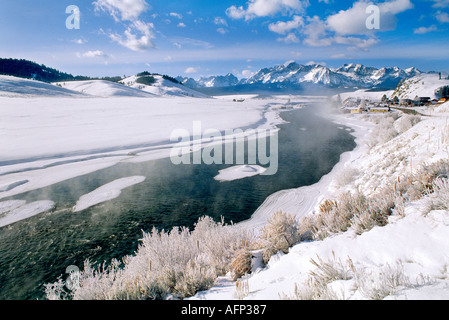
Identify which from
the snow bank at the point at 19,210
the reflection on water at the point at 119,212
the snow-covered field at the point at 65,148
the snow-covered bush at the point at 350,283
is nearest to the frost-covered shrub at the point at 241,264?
the snow-covered bush at the point at 350,283

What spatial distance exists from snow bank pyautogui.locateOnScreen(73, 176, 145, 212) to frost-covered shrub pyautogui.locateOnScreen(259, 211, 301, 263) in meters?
8.09

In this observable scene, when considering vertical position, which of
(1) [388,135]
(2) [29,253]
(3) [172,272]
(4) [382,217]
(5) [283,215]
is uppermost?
(1) [388,135]

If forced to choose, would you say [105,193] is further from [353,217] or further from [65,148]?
[353,217]

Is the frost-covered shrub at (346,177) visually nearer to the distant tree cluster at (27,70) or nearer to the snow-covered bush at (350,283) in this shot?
the snow-covered bush at (350,283)

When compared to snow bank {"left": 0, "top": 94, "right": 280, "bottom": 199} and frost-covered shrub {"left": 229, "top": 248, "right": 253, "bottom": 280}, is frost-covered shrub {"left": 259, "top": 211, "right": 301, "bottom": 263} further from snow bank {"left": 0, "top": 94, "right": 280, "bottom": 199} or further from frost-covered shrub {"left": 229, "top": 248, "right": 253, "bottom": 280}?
snow bank {"left": 0, "top": 94, "right": 280, "bottom": 199}

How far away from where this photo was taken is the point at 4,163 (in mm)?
12891

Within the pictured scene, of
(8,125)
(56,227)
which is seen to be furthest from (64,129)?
(56,227)

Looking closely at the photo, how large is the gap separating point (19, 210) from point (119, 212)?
394 centimetres

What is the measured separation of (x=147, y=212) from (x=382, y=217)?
7934 mm

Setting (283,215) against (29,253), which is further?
(29,253)

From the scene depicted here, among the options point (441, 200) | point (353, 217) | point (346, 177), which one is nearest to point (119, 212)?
point (353, 217)

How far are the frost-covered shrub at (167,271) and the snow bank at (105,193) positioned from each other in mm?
5496

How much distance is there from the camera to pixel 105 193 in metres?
10.5
